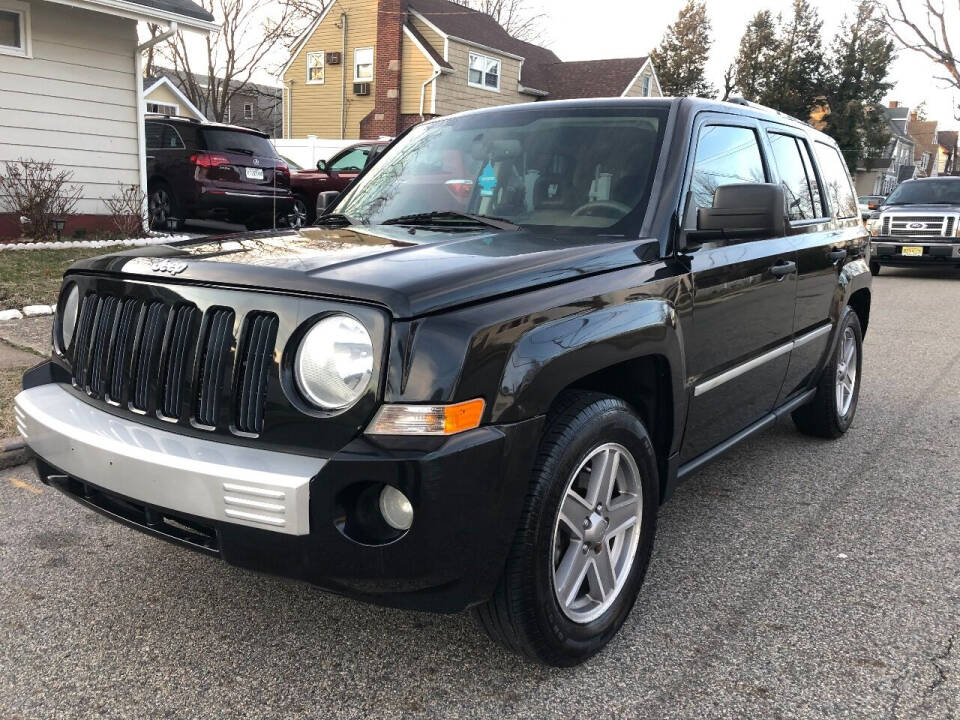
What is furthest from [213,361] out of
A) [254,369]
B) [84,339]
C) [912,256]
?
[912,256]

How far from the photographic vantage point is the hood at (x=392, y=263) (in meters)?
2.24

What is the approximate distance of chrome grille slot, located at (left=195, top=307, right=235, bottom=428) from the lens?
7.63ft

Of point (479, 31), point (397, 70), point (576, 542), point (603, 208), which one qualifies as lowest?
point (576, 542)

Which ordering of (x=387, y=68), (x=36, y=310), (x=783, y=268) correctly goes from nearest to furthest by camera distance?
(x=783, y=268) → (x=36, y=310) → (x=387, y=68)

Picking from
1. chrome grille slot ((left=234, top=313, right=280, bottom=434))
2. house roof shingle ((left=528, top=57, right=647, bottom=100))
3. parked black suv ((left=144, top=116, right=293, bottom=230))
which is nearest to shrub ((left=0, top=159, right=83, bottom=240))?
parked black suv ((left=144, top=116, right=293, bottom=230))

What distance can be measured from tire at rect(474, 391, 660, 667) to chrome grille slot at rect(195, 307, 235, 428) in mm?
891

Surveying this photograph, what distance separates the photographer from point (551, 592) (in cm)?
247

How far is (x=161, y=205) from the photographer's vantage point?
44.8 ft

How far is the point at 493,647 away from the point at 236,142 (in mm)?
12136

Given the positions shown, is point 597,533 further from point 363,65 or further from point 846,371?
point 363,65

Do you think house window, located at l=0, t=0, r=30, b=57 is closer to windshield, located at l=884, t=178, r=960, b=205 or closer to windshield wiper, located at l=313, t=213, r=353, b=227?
windshield wiper, located at l=313, t=213, r=353, b=227

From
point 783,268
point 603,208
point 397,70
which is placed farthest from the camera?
point 397,70

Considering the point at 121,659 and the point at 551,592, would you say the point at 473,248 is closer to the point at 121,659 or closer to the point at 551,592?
the point at 551,592

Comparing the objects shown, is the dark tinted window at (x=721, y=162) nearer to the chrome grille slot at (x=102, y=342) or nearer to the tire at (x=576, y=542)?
the tire at (x=576, y=542)
